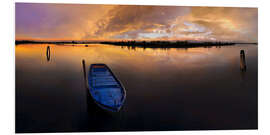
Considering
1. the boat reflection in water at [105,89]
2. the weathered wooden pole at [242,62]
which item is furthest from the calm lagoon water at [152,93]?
the boat reflection in water at [105,89]

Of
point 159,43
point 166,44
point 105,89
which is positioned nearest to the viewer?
point 105,89

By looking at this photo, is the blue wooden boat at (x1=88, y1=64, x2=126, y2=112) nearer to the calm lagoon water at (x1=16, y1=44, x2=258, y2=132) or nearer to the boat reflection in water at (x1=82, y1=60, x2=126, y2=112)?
the boat reflection in water at (x1=82, y1=60, x2=126, y2=112)

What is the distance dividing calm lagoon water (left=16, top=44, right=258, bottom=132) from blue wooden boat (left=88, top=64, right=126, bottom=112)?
0.68ft

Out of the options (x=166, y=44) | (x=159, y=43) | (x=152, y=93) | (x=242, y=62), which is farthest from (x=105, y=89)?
(x=242, y=62)

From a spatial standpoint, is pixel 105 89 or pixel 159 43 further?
pixel 159 43

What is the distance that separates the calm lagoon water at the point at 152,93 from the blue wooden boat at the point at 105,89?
0.21 m

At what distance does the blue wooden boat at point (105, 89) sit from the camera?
277cm

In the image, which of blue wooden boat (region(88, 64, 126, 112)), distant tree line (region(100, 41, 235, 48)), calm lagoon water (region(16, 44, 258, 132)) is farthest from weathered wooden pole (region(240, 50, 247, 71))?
blue wooden boat (region(88, 64, 126, 112))

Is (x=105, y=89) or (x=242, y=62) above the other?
(x=242, y=62)

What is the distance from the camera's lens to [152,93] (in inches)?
154

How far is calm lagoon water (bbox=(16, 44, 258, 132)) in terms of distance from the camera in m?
3.09

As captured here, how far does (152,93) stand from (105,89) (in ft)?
3.62

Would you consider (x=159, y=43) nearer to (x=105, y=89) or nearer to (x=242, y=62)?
(x=105, y=89)
